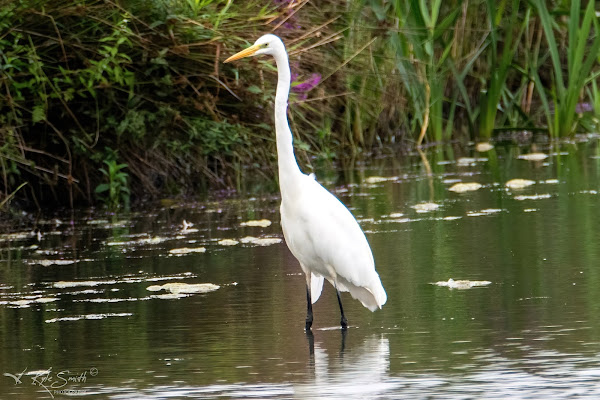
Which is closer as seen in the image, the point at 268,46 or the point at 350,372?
the point at 350,372

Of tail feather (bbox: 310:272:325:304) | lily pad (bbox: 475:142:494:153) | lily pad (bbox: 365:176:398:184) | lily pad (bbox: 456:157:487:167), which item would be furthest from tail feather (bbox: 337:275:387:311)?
lily pad (bbox: 475:142:494:153)

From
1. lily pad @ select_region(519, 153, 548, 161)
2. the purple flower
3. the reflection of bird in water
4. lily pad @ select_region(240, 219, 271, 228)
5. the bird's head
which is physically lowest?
Answer: the reflection of bird in water

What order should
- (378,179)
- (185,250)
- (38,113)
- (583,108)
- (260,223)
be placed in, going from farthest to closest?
(583,108)
(378,179)
(38,113)
(260,223)
(185,250)

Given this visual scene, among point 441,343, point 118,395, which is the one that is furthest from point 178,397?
point 441,343

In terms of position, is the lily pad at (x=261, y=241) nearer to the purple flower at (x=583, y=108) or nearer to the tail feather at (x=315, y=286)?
the tail feather at (x=315, y=286)

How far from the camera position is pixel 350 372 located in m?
4.30

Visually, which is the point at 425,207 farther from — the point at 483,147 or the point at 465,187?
the point at 483,147

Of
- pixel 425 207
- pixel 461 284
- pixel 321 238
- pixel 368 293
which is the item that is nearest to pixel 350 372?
pixel 368 293

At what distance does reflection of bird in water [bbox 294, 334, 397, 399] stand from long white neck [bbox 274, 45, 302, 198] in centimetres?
97

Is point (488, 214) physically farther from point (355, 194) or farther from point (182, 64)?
point (182, 64)
